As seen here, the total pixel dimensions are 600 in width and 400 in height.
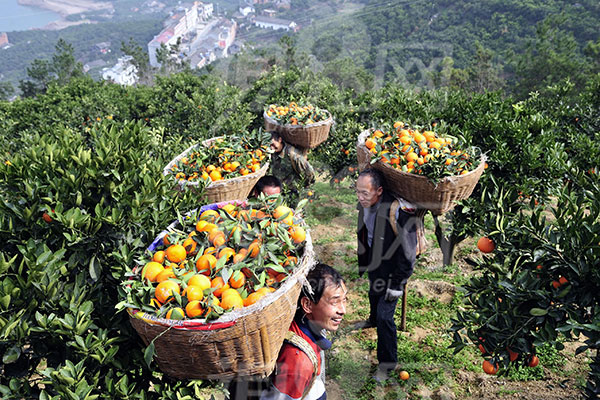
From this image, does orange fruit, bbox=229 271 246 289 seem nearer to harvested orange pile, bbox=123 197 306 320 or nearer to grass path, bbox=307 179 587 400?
harvested orange pile, bbox=123 197 306 320

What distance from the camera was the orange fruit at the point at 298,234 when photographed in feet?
7.66

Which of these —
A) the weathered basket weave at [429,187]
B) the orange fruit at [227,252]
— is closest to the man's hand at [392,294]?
the weathered basket weave at [429,187]

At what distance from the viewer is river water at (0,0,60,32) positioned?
438ft

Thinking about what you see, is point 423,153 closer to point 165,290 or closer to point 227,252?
point 227,252

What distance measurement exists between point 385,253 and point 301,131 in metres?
3.02

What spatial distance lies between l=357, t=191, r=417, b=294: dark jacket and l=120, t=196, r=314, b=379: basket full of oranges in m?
1.73

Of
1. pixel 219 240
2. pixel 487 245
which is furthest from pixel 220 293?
pixel 487 245

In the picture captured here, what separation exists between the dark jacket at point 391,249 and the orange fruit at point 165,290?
2.50 metres

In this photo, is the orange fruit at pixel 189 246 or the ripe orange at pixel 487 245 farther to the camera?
the ripe orange at pixel 487 245

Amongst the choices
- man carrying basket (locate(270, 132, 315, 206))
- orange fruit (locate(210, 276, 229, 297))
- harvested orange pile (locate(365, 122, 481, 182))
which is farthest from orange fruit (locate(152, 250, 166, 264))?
man carrying basket (locate(270, 132, 315, 206))

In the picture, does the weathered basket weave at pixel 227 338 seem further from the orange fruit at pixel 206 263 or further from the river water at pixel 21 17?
the river water at pixel 21 17

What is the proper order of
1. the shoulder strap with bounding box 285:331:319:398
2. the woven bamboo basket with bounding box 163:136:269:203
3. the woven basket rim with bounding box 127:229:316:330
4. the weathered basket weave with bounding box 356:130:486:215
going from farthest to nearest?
1. the woven bamboo basket with bounding box 163:136:269:203
2. the weathered basket weave with bounding box 356:130:486:215
3. the shoulder strap with bounding box 285:331:319:398
4. the woven basket rim with bounding box 127:229:316:330

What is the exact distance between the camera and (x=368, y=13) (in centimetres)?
6219

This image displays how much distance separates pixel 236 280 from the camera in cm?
204
